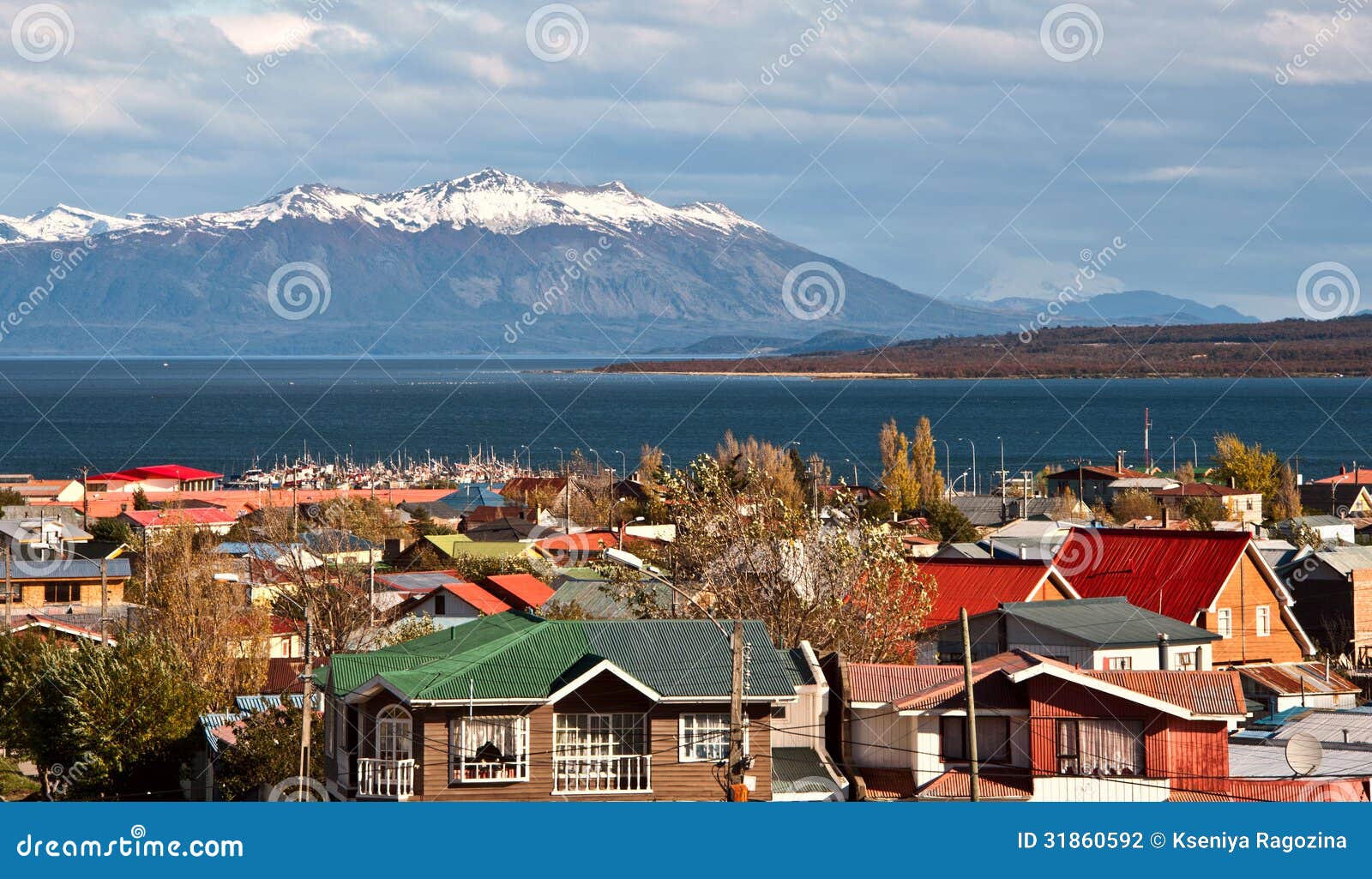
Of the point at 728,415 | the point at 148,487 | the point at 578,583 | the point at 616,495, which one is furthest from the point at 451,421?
the point at 578,583

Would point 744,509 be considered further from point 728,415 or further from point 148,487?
point 728,415

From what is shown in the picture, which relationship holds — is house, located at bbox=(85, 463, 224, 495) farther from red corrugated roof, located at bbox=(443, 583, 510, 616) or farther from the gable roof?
the gable roof

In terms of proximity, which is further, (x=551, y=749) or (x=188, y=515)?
(x=188, y=515)

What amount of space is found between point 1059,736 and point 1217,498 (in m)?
50.0

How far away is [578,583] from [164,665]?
38.2ft

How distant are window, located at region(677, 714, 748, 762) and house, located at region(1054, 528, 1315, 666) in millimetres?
14993

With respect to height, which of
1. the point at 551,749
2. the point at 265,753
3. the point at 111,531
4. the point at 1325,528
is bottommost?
the point at 265,753

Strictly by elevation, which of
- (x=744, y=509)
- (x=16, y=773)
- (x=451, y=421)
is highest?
(x=451, y=421)

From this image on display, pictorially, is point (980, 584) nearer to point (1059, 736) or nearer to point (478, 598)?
point (478, 598)

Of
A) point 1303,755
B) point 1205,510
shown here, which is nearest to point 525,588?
point 1303,755

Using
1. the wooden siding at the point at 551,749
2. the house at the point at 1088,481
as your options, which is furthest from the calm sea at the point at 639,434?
the wooden siding at the point at 551,749

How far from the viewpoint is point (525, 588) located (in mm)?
34562

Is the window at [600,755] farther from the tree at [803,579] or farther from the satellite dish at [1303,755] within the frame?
the tree at [803,579]

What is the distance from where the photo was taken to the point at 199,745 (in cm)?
2183
